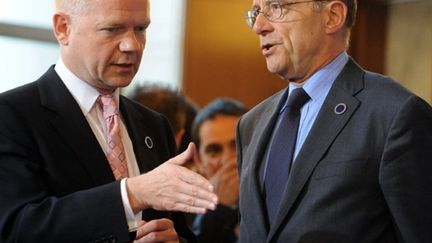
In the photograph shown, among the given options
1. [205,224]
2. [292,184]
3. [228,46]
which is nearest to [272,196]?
[292,184]

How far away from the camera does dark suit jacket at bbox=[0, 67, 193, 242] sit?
2.44 metres

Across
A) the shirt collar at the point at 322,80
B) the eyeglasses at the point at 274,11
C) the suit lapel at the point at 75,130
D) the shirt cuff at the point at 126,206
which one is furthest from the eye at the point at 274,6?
the shirt cuff at the point at 126,206

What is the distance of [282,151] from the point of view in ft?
9.36

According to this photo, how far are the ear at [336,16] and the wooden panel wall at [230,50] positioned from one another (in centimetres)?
373

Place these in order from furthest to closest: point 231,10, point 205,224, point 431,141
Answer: point 231,10 < point 205,224 < point 431,141

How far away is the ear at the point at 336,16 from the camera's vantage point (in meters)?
2.99

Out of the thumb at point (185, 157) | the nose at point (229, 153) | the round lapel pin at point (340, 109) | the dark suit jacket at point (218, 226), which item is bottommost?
the dark suit jacket at point (218, 226)

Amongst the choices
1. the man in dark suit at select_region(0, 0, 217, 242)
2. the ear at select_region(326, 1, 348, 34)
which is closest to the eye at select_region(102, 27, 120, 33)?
the man in dark suit at select_region(0, 0, 217, 242)

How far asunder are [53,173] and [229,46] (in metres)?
4.40

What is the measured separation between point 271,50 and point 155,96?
1486 millimetres

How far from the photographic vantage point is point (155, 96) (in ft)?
14.3

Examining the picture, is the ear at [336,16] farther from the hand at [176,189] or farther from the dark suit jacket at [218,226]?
the dark suit jacket at [218,226]

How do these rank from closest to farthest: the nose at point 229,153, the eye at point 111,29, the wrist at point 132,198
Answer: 1. the wrist at point 132,198
2. the eye at point 111,29
3. the nose at point 229,153

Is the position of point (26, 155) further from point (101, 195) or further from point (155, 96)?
point (155, 96)
